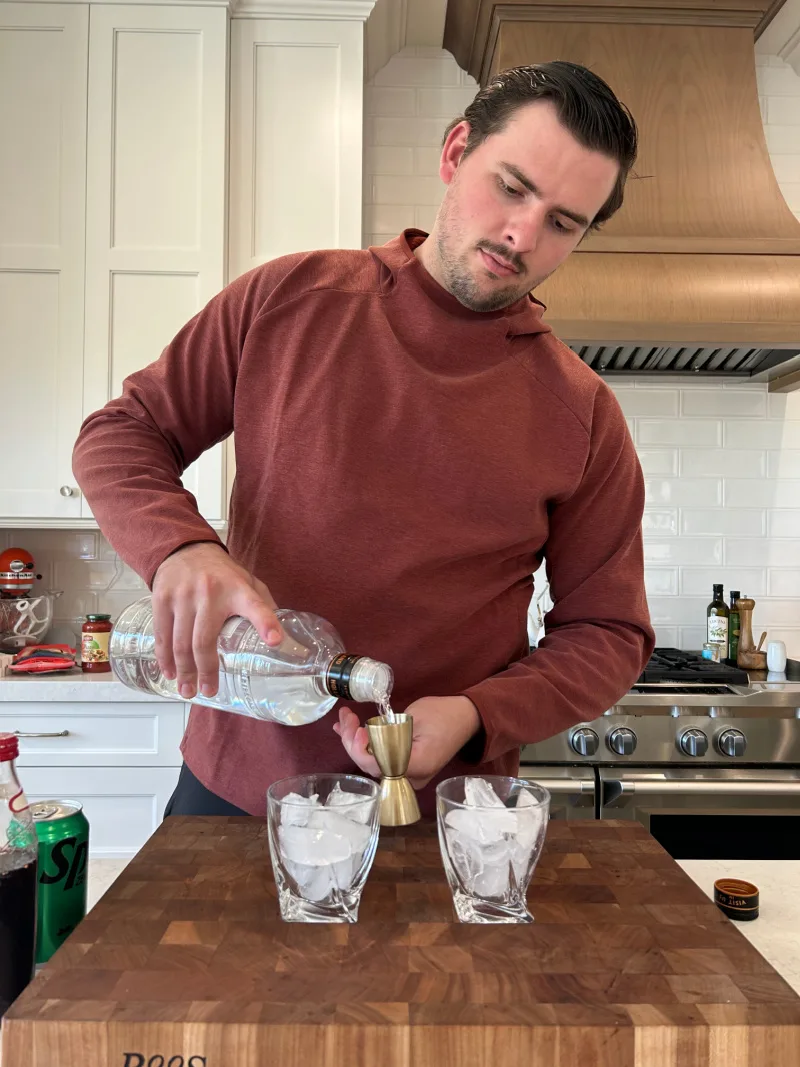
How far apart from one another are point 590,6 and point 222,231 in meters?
1.13

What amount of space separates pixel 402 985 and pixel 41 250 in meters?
2.31

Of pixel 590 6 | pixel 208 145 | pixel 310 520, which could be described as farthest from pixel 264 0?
pixel 310 520

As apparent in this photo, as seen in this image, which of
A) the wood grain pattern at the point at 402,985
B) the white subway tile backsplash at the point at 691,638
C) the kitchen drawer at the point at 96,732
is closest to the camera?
the wood grain pattern at the point at 402,985

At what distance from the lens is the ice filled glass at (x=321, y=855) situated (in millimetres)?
652

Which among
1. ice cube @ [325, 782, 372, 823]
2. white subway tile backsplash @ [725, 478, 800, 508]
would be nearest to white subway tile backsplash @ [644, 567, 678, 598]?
white subway tile backsplash @ [725, 478, 800, 508]

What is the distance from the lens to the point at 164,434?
1.07 metres

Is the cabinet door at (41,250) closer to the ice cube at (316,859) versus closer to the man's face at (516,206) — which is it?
the man's face at (516,206)

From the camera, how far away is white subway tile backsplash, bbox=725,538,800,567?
272 cm

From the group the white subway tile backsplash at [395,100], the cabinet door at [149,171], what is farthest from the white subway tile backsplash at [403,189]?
the cabinet door at [149,171]

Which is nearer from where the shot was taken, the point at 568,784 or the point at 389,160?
the point at 568,784

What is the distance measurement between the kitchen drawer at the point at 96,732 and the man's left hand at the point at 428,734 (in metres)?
1.43

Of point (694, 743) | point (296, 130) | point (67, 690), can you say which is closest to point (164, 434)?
point (67, 690)

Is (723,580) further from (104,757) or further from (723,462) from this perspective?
(104,757)

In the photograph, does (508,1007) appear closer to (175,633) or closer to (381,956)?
(381,956)
